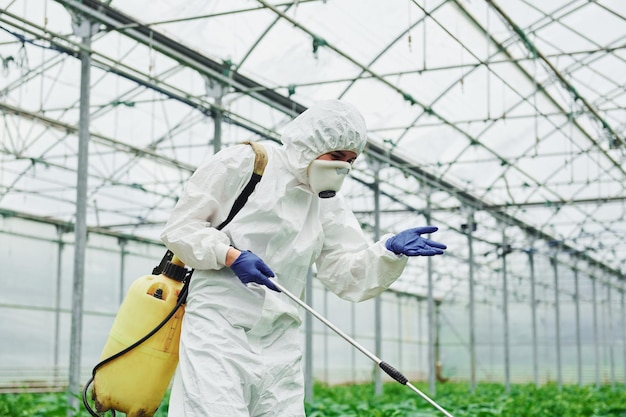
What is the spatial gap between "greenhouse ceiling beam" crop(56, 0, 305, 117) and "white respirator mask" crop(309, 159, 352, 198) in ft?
20.5

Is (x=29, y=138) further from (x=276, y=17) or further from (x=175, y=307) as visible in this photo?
(x=175, y=307)

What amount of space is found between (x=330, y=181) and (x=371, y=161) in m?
12.8

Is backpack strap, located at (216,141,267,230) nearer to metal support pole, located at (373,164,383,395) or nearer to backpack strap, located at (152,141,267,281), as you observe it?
backpack strap, located at (152,141,267,281)

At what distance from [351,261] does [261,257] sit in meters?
0.38

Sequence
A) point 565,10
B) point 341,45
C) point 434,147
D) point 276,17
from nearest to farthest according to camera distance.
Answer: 1. point 276,17
2. point 341,45
3. point 565,10
4. point 434,147

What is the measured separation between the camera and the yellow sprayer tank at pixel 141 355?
10.5 feet

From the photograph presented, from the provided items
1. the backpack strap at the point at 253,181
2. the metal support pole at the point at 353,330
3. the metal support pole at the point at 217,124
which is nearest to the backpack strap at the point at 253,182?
the backpack strap at the point at 253,181

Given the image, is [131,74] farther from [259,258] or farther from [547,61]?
[259,258]

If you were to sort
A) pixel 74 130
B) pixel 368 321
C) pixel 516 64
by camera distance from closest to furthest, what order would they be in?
pixel 516 64, pixel 74 130, pixel 368 321

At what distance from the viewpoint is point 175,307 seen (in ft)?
10.6

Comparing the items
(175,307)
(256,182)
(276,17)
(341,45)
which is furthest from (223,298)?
(341,45)

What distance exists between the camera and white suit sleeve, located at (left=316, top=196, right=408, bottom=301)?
3355mm

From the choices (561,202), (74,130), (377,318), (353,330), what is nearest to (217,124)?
(74,130)

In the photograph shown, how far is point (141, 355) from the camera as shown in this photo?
10.5 ft
